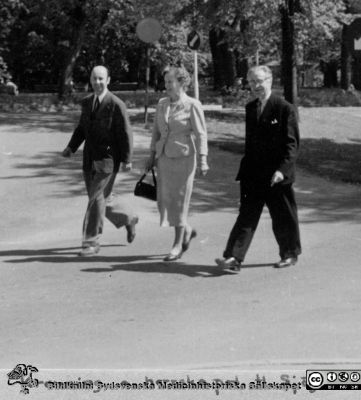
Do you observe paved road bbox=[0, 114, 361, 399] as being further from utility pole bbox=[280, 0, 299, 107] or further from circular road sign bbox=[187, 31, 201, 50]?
utility pole bbox=[280, 0, 299, 107]

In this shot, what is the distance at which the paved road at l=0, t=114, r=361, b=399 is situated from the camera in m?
5.48

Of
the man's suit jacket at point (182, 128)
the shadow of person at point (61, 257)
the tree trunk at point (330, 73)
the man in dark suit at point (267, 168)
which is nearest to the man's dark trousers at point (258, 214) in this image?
the man in dark suit at point (267, 168)

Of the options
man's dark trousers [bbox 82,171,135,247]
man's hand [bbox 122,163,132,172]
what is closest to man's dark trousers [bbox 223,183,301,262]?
man's hand [bbox 122,163,132,172]

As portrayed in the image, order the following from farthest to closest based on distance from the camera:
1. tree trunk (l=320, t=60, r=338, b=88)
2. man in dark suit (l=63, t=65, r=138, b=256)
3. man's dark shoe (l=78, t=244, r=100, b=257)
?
tree trunk (l=320, t=60, r=338, b=88) → man's dark shoe (l=78, t=244, r=100, b=257) → man in dark suit (l=63, t=65, r=138, b=256)

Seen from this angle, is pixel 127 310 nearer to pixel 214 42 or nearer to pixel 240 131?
pixel 240 131

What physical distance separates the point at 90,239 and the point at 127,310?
230 cm

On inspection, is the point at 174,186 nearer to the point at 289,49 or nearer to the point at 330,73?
the point at 289,49

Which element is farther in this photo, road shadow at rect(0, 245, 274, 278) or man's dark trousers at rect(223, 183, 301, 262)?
road shadow at rect(0, 245, 274, 278)

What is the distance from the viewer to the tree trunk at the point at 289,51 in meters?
Result: 23.8

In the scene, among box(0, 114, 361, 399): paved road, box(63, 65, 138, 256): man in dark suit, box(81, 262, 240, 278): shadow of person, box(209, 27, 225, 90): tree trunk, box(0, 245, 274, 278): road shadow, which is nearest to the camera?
box(0, 114, 361, 399): paved road

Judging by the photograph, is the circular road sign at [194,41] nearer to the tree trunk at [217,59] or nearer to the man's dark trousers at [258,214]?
the man's dark trousers at [258,214]

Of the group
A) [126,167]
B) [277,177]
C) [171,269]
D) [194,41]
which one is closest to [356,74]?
[194,41]

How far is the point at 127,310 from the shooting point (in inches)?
270
